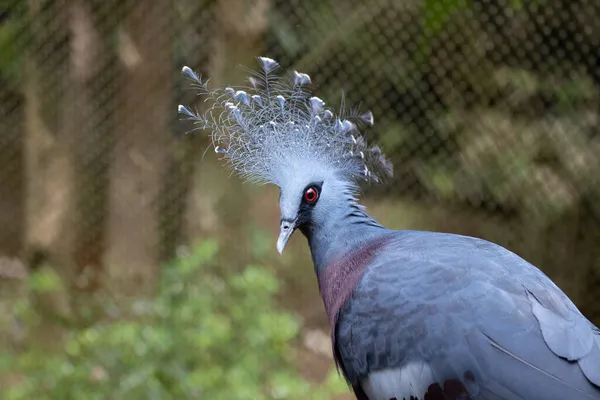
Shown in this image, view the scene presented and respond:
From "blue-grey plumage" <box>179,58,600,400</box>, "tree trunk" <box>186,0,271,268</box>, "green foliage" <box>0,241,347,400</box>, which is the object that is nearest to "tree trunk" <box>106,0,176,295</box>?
Answer: "tree trunk" <box>186,0,271,268</box>

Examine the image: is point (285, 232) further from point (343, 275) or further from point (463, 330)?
point (463, 330)

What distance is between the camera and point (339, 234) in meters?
1.36

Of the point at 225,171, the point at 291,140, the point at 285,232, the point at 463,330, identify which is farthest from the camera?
the point at 225,171

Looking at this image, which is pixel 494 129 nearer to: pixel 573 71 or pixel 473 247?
pixel 573 71

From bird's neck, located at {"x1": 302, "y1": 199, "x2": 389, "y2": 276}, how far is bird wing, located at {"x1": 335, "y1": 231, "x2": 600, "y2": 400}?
8 cm

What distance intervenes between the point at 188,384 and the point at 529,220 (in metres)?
1.32

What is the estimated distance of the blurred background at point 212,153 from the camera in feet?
7.43

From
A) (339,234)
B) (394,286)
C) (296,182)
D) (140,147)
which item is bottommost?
(394,286)

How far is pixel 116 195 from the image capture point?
235cm

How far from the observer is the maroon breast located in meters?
1.29

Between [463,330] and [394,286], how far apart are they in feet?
0.46

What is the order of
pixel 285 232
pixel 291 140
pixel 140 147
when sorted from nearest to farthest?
pixel 285 232
pixel 291 140
pixel 140 147

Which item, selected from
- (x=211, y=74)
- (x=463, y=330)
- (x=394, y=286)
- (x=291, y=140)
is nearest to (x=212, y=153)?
(x=211, y=74)

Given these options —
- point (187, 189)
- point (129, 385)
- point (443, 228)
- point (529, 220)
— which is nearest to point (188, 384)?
point (129, 385)
